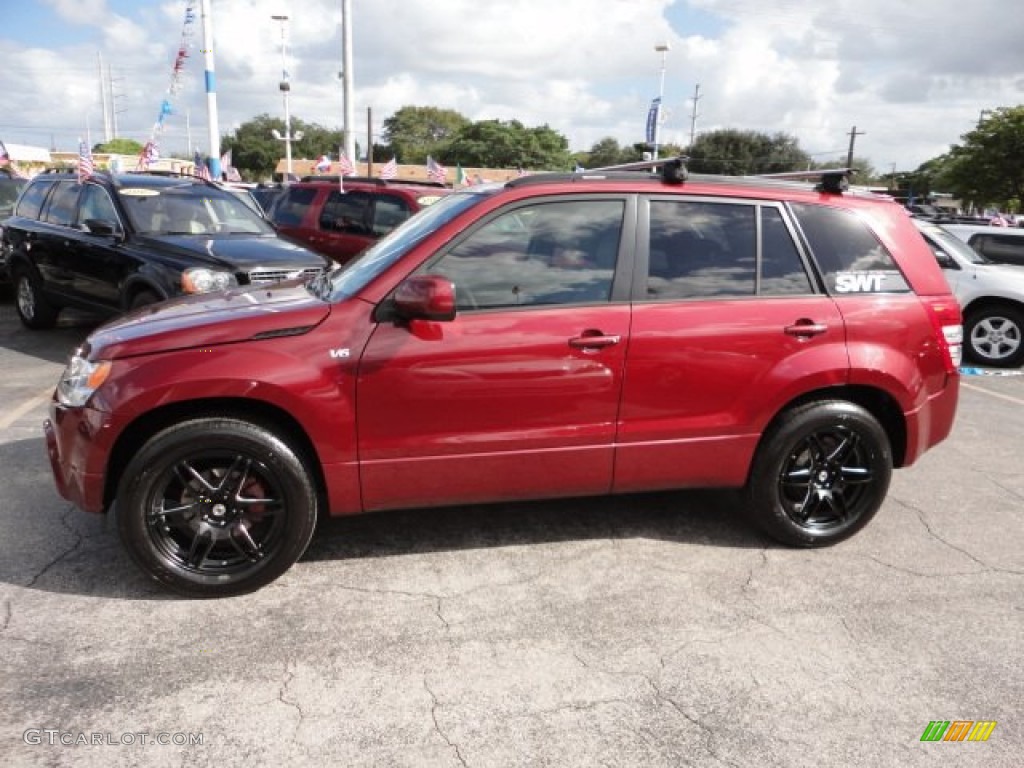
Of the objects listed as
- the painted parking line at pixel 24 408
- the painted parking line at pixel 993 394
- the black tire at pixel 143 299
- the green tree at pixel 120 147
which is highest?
the green tree at pixel 120 147

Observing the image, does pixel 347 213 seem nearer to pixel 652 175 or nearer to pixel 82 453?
pixel 652 175

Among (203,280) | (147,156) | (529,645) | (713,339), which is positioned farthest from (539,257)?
(147,156)

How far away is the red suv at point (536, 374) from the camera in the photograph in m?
3.25

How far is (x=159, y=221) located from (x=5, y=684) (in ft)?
19.3

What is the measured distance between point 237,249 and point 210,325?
426 cm

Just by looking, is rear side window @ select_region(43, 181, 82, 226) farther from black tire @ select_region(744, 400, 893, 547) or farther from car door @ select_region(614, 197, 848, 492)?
black tire @ select_region(744, 400, 893, 547)

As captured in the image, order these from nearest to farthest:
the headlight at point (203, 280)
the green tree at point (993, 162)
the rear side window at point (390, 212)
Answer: the headlight at point (203, 280)
the rear side window at point (390, 212)
the green tree at point (993, 162)

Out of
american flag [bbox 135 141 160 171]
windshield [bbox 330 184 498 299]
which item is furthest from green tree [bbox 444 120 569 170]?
windshield [bbox 330 184 498 299]

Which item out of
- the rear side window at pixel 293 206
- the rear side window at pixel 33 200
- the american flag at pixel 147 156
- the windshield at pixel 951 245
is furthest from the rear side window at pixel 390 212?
the american flag at pixel 147 156

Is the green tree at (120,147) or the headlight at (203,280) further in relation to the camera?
the green tree at (120,147)

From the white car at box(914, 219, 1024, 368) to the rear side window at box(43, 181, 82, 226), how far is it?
9456mm

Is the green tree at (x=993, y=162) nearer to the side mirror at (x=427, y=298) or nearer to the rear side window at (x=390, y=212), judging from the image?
the rear side window at (x=390, y=212)

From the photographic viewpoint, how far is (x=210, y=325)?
329 cm

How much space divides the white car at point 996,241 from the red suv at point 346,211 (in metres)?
7.23
